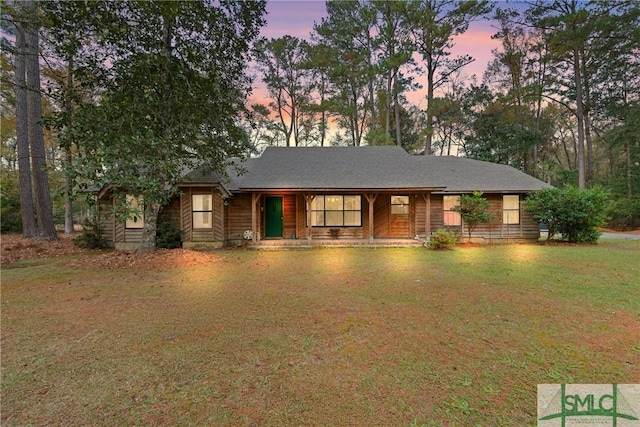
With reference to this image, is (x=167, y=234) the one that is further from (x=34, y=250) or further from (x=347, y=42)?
(x=347, y=42)

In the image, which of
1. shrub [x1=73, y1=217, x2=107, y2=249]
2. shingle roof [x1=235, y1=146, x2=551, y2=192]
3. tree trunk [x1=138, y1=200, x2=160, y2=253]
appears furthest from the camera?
shingle roof [x1=235, y1=146, x2=551, y2=192]

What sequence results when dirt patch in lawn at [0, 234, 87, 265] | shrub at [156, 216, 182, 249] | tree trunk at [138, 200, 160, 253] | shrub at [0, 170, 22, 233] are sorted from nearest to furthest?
dirt patch in lawn at [0, 234, 87, 265] → tree trunk at [138, 200, 160, 253] → shrub at [156, 216, 182, 249] → shrub at [0, 170, 22, 233]

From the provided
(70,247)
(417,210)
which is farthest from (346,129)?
(70,247)

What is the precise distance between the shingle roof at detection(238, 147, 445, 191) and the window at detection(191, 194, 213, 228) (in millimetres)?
1635

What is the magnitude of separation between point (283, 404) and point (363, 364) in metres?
1.04

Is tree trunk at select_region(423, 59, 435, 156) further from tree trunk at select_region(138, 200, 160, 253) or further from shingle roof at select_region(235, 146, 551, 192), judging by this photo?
tree trunk at select_region(138, 200, 160, 253)

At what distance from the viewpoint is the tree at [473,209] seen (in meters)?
12.6

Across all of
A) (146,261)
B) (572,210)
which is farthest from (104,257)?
(572,210)

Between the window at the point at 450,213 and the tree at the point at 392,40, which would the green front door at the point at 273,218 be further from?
the tree at the point at 392,40

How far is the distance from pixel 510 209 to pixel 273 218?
11.8 metres

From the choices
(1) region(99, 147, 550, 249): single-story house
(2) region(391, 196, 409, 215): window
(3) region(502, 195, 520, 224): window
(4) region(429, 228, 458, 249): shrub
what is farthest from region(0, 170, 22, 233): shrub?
(3) region(502, 195, 520, 224): window

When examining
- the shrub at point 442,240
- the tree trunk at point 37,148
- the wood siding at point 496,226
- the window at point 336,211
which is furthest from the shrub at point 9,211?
the wood siding at point 496,226

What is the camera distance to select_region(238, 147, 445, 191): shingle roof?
12.6 meters

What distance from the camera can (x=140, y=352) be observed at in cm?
344
